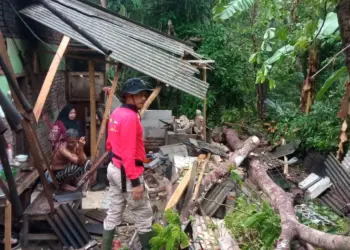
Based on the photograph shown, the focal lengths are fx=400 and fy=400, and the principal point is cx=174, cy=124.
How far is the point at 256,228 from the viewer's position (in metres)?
4.59

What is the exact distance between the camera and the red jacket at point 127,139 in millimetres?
4199

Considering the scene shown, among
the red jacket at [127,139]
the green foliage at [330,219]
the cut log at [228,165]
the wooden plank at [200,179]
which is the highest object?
the red jacket at [127,139]

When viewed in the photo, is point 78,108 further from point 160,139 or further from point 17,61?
point 17,61

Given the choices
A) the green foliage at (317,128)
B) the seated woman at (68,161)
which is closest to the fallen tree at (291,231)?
the green foliage at (317,128)

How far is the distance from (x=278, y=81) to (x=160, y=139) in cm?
587

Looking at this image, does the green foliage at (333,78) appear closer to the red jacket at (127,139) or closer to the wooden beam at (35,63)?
the red jacket at (127,139)

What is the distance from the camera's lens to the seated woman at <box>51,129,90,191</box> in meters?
6.25

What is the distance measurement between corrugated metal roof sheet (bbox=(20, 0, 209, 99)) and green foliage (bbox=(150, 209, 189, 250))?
292 cm

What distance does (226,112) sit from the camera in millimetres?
14414

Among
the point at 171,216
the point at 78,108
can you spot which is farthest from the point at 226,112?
the point at 171,216

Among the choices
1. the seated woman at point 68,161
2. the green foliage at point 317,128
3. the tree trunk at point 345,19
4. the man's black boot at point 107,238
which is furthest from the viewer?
the green foliage at point 317,128

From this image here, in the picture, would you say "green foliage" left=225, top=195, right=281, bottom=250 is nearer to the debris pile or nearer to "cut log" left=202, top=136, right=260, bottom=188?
the debris pile

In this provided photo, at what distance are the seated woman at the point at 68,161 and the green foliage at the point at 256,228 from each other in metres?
2.60

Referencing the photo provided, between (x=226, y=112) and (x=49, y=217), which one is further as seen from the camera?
(x=226, y=112)
